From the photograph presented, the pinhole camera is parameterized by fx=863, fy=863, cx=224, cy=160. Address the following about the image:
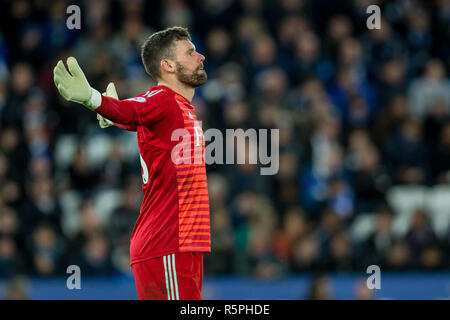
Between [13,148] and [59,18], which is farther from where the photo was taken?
[59,18]

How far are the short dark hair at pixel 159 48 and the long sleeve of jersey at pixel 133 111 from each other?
0.37m

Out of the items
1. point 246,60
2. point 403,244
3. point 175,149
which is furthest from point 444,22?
point 175,149

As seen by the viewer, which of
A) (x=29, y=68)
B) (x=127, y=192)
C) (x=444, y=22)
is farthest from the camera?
(x=444, y=22)

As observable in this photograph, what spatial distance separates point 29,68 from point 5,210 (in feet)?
8.11

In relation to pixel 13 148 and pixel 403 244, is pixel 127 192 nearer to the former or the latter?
pixel 13 148

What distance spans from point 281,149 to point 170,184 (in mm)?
6049

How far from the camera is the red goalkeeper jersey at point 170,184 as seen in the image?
5434mm

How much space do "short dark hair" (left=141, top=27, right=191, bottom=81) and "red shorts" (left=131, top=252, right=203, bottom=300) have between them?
124cm

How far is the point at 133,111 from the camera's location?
525 centimetres

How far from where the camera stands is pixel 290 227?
1089 centimetres

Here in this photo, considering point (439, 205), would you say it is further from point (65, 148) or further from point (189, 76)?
point (189, 76)
